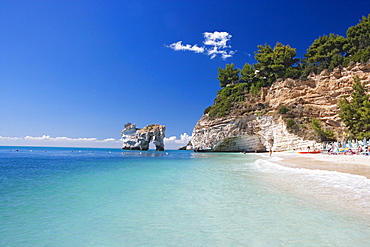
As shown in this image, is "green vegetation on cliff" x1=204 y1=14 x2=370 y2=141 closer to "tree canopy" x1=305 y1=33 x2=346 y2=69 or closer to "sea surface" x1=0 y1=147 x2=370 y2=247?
"tree canopy" x1=305 y1=33 x2=346 y2=69

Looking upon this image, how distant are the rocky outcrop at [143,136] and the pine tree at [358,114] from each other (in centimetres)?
5384

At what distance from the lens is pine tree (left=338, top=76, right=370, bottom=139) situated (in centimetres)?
2680

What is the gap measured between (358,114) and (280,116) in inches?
510

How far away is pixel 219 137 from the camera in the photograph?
51312 mm

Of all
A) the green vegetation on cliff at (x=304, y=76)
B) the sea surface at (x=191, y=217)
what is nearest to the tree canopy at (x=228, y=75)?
the green vegetation on cliff at (x=304, y=76)

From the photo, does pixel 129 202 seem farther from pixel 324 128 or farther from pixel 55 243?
pixel 324 128

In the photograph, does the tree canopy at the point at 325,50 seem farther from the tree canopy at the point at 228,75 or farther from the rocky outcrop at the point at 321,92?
the tree canopy at the point at 228,75

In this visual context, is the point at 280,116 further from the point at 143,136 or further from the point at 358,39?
the point at 143,136

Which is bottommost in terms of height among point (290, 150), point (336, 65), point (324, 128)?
point (290, 150)

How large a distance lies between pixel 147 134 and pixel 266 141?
136ft

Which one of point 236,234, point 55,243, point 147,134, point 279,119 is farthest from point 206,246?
point 147,134

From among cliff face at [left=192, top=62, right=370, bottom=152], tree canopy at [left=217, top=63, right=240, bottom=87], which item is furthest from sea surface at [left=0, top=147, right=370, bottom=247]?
tree canopy at [left=217, top=63, right=240, bottom=87]

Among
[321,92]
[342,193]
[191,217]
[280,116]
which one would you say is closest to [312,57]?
[321,92]

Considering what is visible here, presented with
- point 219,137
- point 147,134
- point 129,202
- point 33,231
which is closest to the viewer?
point 33,231
